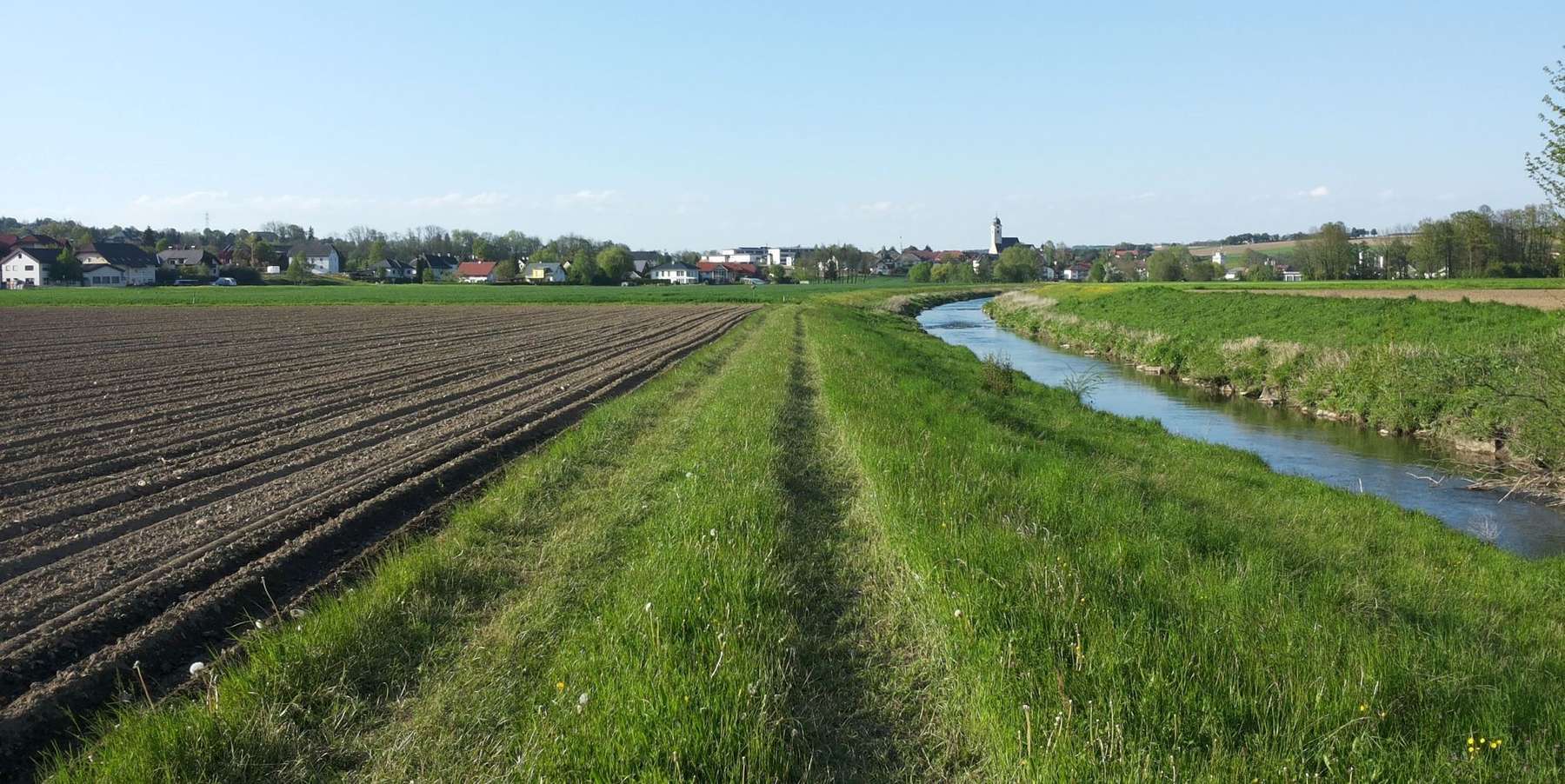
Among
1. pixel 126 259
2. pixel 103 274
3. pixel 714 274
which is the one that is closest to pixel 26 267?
A: pixel 103 274

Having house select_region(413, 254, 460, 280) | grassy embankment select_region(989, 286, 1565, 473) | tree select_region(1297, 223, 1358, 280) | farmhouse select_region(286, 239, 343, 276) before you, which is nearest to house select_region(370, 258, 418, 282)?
house select_region(413, 254, 460, 280)

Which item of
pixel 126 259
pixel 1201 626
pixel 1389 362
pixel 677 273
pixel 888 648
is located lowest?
pixel 888 648

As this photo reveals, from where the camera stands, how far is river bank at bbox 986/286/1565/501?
49.9 ft

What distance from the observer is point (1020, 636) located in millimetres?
5559

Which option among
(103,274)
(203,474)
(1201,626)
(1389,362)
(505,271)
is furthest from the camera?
(505,271)

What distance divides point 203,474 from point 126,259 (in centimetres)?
14881

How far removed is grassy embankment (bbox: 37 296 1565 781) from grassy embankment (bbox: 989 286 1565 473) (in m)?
7.26

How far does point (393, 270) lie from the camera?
17175cm

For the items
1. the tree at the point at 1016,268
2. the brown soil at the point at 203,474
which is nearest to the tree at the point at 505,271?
the tree at the point at 1016,268

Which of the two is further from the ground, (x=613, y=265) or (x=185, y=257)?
(x=185, y=257)

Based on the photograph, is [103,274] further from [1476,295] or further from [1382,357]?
[1476,295]

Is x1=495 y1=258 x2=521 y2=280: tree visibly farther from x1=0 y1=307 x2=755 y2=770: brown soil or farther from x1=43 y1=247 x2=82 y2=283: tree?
x1=0 y1=307 x2=755 y2=770: brown soil

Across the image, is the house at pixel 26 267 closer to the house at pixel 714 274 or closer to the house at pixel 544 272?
the house at pixel 544 272

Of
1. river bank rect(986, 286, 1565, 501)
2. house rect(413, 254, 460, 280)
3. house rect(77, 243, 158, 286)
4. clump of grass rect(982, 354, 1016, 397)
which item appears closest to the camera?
river bank rect(986, 286, 1565, 501)
